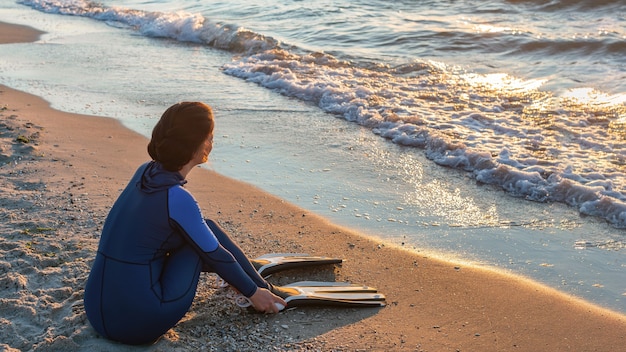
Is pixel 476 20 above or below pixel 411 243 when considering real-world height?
above

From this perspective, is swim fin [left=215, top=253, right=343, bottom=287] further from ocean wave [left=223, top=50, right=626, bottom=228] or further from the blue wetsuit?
ocean wave [left=223, top=50, right=626, bottom=228]

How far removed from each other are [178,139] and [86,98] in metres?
6.30

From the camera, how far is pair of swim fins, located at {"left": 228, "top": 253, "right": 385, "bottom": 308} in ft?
13.4

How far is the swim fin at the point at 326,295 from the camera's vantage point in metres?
4.06

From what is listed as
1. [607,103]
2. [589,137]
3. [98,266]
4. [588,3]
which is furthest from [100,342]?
[588,3]

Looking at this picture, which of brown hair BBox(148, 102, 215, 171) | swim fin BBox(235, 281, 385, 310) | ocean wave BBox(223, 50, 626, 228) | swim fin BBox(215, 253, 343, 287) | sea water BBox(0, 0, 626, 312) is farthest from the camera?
ocean wave BBox(223, 50, 626, 228)

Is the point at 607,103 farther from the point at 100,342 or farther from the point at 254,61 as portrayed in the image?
the point at 100,342

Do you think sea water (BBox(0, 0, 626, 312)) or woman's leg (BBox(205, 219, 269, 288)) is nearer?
woman's leg (BBox(205, 219, 269, 288))

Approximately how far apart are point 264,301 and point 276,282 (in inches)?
26.2

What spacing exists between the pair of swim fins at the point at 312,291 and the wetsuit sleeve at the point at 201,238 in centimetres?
45

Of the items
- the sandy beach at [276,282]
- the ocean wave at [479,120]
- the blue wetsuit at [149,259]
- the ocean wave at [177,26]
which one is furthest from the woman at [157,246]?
the ocean wave at [177,26]

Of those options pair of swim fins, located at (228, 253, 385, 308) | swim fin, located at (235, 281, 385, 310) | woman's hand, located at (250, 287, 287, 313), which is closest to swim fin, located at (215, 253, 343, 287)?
pair of swim fins, located at (228, 253, 385, 308)

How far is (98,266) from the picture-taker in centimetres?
346

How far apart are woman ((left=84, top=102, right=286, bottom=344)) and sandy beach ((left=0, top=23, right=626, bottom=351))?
21 cm
